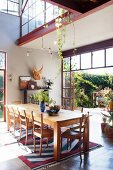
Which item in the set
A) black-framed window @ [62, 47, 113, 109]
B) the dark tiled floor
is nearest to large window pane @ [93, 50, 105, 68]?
black-framed window @ [62, 47, 113, 109]

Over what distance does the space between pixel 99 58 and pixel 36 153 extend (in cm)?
410

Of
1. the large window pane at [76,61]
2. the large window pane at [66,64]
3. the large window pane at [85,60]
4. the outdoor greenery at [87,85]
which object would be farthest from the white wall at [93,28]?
the outdoor greenery at [87,85]

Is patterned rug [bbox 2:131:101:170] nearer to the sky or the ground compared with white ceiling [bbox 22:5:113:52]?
nearer to the ground

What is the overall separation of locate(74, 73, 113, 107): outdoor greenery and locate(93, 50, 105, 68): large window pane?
12.1 ft

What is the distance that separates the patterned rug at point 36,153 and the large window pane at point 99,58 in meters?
3.05

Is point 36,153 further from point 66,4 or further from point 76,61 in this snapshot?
point 76,61

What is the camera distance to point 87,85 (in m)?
10.9

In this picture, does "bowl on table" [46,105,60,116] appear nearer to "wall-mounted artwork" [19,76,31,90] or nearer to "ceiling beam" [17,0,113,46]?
"ceiling beam" [17,0,113,46]

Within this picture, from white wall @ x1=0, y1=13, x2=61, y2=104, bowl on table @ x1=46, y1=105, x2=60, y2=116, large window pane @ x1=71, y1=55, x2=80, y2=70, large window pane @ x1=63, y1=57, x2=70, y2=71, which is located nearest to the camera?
bowl on table @ x1=46, y1=105, x2=60, y2=116

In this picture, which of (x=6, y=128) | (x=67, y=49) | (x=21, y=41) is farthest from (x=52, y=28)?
(x=6, y=128)

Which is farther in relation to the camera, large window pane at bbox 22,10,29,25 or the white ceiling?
large window pane at bbox 22,10,29,25

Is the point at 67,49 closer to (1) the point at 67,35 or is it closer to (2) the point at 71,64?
(2) the point at 71,64

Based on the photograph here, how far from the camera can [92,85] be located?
10859 mm

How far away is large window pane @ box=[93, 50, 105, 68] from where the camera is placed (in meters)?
6.64
